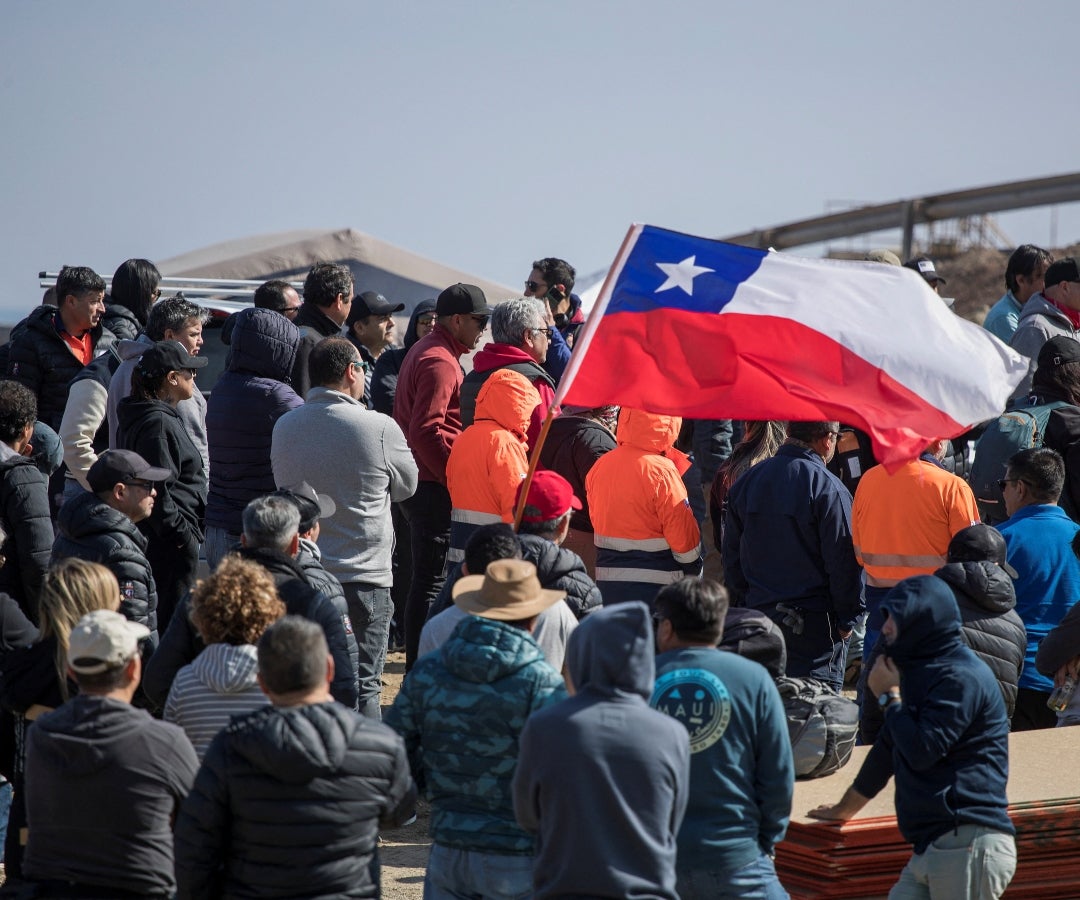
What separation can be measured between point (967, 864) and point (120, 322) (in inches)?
242

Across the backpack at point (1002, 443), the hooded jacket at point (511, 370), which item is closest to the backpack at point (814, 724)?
the hooded jacket at point (511, 370)

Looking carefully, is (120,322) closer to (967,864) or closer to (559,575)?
Answer: (559,575)

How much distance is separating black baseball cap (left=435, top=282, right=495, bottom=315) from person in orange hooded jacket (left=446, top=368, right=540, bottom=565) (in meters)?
0.79

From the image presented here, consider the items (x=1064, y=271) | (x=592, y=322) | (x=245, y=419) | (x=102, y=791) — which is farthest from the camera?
(x=1064, y=271)

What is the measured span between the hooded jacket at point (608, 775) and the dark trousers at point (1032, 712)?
340 cm

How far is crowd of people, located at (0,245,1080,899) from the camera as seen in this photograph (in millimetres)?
3871

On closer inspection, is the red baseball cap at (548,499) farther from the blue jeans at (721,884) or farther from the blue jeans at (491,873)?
the blue jeans at (721,884)

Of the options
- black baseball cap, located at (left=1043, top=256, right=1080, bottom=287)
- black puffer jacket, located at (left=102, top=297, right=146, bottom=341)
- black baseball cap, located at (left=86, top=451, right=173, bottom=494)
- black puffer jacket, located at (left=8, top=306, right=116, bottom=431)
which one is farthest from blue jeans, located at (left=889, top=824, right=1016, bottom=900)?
black puffer jacket, located at (left=102, top=297, right=146, bottom=341)

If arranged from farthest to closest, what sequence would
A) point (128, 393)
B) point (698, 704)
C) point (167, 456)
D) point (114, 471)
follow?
point (128, 393)
point (167, 456)
point (114, 471)
point (698, 704)

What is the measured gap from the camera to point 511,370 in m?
7.47

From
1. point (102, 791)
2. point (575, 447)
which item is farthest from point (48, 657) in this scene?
point (575, 447)

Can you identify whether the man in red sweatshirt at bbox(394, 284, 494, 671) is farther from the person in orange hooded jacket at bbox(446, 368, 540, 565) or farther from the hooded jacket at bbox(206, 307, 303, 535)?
the hooded jacket at bbox(206, 307, 303, 535)

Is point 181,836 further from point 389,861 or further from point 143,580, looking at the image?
point 389,861

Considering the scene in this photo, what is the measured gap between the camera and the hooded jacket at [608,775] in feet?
12.5
